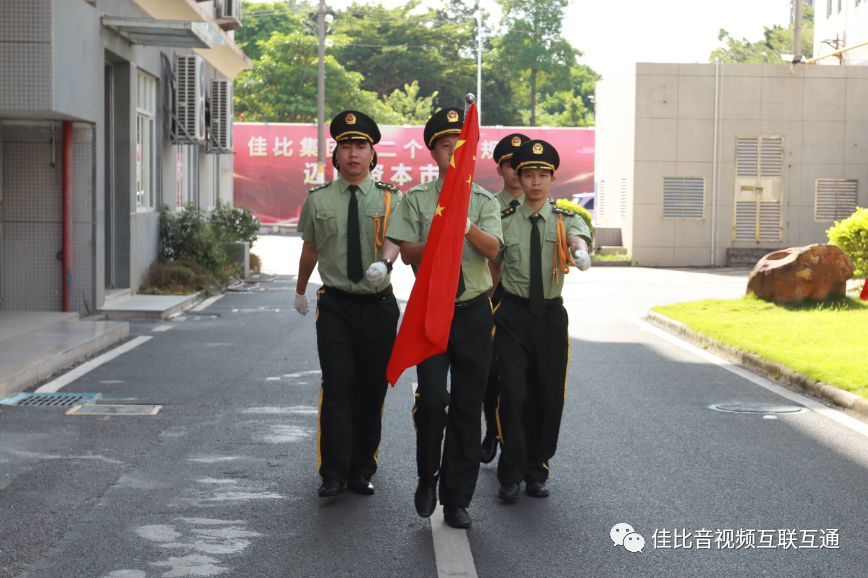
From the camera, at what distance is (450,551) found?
465 cm

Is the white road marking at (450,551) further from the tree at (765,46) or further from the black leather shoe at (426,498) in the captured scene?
the tree at (765,46)

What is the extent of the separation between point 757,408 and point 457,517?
4.11m

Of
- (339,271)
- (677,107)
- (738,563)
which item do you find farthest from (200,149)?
(738,563)

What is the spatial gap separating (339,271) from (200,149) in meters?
18.8

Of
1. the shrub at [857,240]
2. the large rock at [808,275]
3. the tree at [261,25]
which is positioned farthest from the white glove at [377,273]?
the tree at [261,25]

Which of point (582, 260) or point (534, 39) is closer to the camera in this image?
point (582, 260)

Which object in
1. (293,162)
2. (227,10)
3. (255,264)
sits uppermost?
(227,10)

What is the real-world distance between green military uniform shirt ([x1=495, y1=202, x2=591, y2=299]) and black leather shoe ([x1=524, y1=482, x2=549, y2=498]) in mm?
1047

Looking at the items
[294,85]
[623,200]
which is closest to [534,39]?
[294,85]

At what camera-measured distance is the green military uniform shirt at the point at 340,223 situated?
5453 mm

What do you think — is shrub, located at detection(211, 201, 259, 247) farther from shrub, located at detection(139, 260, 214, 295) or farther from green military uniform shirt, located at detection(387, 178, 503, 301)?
green military uniform shirt, located at detection(387, 178, 503, 301)

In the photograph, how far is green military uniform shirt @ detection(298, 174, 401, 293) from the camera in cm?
545

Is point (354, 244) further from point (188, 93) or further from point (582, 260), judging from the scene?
point (188, 93)

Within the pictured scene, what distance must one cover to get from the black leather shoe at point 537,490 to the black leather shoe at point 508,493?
0.53 feet
